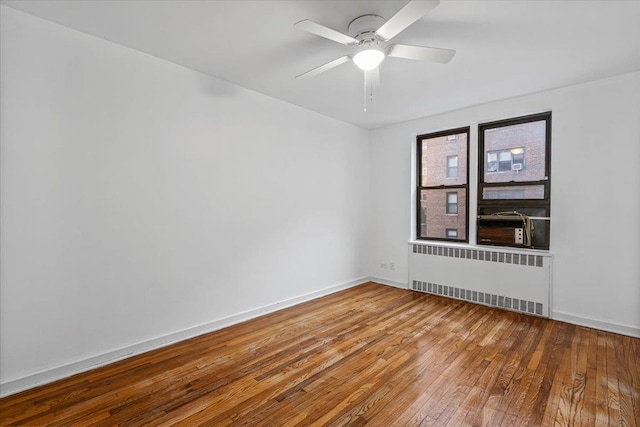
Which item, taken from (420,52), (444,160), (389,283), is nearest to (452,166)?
(444,160)

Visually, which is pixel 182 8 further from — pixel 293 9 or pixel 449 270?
pixel 449 270

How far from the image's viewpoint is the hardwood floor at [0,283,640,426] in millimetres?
1896

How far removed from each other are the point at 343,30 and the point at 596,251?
3.59 meters

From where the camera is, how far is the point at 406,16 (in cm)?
177

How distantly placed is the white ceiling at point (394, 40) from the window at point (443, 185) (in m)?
1.01

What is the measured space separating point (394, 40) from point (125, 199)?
8.97ft

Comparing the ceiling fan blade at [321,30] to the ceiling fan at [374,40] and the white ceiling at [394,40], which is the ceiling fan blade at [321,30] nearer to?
the ceiling fan at [374,40]

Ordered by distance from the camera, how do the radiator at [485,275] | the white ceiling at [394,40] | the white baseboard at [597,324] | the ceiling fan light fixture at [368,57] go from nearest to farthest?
the white ceiling at [394,40]
the ceiling fan light fixture at [368,57]
the white baseboard at [597,324]
the radiator at [485,275]

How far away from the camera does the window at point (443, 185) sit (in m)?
4.40

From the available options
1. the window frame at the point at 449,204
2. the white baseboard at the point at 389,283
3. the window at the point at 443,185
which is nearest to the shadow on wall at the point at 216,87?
the window at the point at 443,185

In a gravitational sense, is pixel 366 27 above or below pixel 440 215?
above

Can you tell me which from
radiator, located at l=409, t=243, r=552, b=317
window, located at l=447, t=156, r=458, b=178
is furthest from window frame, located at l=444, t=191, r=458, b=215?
radiator, located at l=409, t=243, r=552, b=317

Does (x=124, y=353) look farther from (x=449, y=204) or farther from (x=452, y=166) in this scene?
(x=452, y=166)

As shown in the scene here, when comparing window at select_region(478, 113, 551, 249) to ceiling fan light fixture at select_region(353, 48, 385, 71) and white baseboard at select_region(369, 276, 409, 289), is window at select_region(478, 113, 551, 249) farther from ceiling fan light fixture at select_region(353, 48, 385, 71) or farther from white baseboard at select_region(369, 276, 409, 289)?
ceiling fan light fixture at select_region(353, 48, 385, 71)
